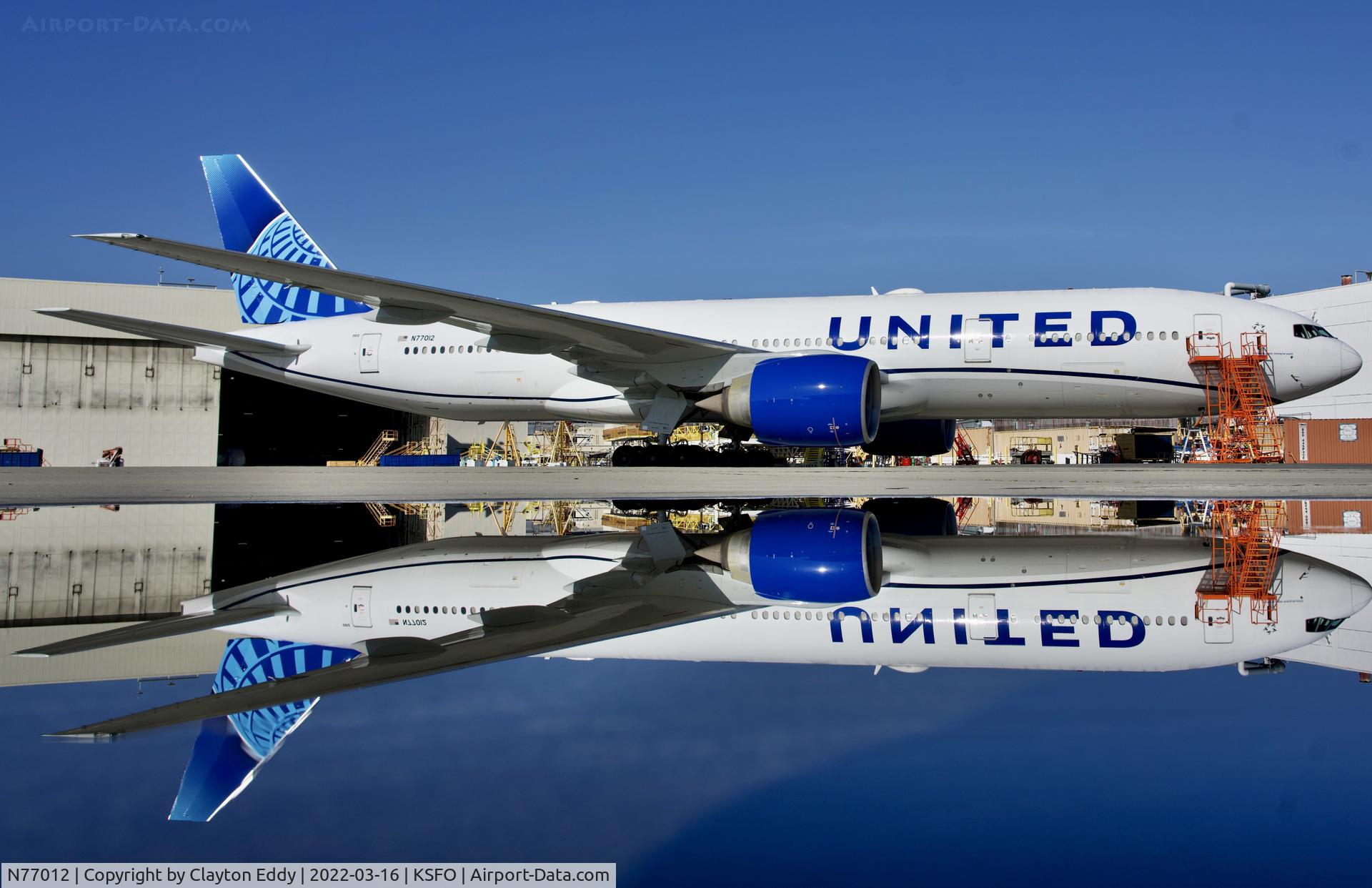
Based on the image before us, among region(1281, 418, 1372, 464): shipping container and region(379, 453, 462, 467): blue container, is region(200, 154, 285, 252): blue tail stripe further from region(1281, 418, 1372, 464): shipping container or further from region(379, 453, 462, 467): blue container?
region(1281, 418, 1372, 464): shipping container

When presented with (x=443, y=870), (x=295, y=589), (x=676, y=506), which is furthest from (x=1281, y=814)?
(x=676, y=506)

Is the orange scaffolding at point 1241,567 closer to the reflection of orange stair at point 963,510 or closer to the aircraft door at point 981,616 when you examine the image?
the aircraft door at point 981,616

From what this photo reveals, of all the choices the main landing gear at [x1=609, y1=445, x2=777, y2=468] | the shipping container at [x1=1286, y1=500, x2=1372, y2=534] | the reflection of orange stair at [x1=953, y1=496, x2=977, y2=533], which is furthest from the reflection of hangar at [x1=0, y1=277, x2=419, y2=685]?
the shipping container at [x1=1286, y1=500, x2=1372, y2=534]

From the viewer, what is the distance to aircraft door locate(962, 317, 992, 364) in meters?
11.9

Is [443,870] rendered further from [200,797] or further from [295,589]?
[295,589]

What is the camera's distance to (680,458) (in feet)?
48.8

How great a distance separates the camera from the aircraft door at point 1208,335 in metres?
11.5

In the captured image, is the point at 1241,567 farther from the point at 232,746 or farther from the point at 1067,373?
the point at 1067,373

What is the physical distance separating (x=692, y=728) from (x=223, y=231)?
55.5 feet

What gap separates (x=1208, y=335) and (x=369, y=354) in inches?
463

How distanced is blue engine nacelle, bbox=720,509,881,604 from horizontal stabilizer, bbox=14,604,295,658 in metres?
1.61

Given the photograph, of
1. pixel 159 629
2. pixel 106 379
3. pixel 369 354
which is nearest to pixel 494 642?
pixel 159 629

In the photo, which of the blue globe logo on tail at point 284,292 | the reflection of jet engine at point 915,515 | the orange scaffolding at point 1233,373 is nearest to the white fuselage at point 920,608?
the reflection of jet engine at point 915,515

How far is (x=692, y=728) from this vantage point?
1758 mm
